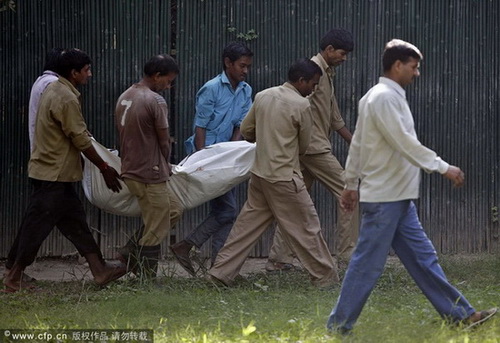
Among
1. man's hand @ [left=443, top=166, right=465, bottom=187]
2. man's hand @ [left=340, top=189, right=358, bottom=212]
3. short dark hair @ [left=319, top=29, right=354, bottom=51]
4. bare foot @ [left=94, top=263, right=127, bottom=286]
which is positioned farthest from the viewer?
short dark hair @ [left=319, top=29, right=354, bottom=51]

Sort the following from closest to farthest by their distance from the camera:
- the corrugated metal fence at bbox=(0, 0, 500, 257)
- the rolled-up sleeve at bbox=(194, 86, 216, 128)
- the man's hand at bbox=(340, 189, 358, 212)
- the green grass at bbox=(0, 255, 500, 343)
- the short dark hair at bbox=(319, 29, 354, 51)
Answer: the green grass at bbox=(0, 255, 500, 343) → the man's hand at bbox=(340, 189, 358, 212) → the short dark hair at bbox=(319, 29, 354, 51) → the rolled-up sleeve at bbox=(194, 86, 216, 128) → the corrugated metal fence at bbox=(0, 0, 500, 257)

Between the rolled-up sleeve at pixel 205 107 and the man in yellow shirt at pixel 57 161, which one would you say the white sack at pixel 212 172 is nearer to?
the rolled-up sleeve at pixel 205 107

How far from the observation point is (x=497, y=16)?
9930mm

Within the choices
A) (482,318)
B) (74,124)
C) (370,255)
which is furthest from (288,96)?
(482,318)

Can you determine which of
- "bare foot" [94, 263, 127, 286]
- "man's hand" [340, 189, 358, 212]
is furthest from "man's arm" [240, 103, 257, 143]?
"man's hand" [340, 189, 358, 212]

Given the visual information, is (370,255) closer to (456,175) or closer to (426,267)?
(426,267)

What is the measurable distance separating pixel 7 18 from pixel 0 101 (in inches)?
31.2

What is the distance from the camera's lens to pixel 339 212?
30.8 ft

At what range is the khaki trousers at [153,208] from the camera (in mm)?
8250

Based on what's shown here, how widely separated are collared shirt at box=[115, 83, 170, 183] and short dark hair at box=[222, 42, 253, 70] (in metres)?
0.98

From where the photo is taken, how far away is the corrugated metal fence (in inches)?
377

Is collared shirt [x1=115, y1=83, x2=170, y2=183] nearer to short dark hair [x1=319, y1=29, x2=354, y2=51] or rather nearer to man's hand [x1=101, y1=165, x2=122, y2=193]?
man's hand [x1=101, y1=165, x2=122, y2=193]

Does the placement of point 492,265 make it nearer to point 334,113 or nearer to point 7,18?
point 334,113

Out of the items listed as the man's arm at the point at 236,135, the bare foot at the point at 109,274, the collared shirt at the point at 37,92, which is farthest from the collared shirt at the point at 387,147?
the collared shirt at the point at 37,92
